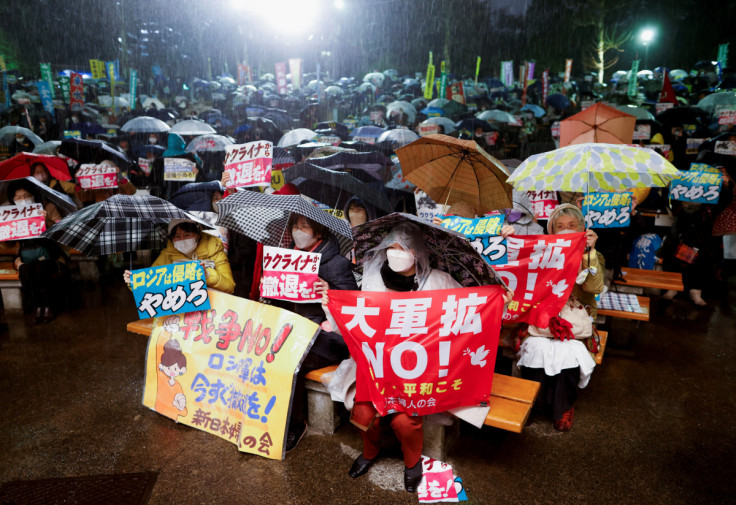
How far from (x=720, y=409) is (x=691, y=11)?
34.5 meters

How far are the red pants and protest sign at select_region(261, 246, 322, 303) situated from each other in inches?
36.9

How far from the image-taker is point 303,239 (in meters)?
4.29

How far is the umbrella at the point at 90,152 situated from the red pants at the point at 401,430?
7.03 meters

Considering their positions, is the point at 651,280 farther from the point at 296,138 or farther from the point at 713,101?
the point at 713,101

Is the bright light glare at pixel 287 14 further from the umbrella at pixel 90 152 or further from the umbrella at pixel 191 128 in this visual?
the umbrella at pixel 90 152

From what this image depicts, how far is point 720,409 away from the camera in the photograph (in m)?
4.70

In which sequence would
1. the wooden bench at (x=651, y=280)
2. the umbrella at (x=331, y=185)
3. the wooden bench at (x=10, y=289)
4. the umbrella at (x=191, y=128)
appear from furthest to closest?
the umbrella at (x=191, y=128) < the wooden bench at (x=10, y=289) < the wooden bench at (x=651, y=280) < the umbrella at (x=331, y=185)

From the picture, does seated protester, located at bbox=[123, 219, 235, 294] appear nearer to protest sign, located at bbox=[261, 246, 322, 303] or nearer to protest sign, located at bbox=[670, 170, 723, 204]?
protest sign, located at bbox=[261, 246, 322, 303]

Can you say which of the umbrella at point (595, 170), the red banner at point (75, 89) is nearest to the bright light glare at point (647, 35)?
the red banner at point (75, 89)

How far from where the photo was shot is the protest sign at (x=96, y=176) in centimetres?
754

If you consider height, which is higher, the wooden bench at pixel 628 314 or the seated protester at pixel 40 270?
the wooden bench at pixel 628 314

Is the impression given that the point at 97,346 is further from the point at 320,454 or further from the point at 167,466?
the point at 320,454

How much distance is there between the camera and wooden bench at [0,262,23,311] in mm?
6918

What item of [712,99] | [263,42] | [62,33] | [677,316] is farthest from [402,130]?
[263,42]
